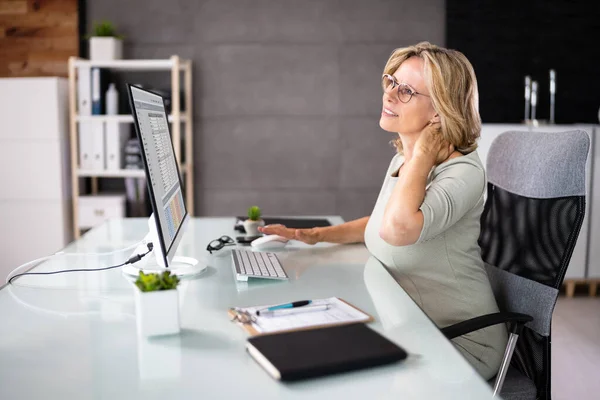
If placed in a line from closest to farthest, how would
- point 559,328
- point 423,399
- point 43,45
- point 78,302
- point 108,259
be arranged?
point 423,399
point 78,302
point 108,259
point 559,328
point 43,45

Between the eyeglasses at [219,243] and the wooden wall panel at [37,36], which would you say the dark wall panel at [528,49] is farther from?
the eyeglasses at [219,243]

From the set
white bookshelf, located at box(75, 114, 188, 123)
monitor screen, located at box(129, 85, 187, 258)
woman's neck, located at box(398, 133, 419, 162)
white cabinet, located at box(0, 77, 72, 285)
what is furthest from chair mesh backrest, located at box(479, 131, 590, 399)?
white cabinet, located at box(0, 77, 72, 285)

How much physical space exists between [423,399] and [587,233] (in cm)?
340

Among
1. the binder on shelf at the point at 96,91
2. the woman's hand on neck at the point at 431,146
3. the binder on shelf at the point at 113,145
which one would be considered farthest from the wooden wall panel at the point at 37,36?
the woman's hand on neck at the point at 431,146

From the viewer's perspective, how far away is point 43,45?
4316 millimetres

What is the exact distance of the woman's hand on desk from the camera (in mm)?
2098

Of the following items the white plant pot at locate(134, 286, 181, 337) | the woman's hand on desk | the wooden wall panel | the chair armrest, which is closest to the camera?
the white plant pot at locate(134, 286, 181, 337)

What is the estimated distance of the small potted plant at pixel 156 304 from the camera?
1.13m

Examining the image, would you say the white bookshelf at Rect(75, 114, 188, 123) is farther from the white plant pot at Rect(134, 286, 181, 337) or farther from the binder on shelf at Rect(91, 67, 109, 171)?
the white plant pot at Rect(134, 286, 181, 337)

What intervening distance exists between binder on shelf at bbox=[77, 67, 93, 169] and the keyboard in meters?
2.51

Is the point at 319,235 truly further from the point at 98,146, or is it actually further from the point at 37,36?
the point at 37,36

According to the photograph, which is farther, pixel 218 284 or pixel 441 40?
pixel 441 40

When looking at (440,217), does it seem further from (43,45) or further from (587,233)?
(43,45)

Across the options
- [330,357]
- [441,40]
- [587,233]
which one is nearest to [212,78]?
[441,40]
